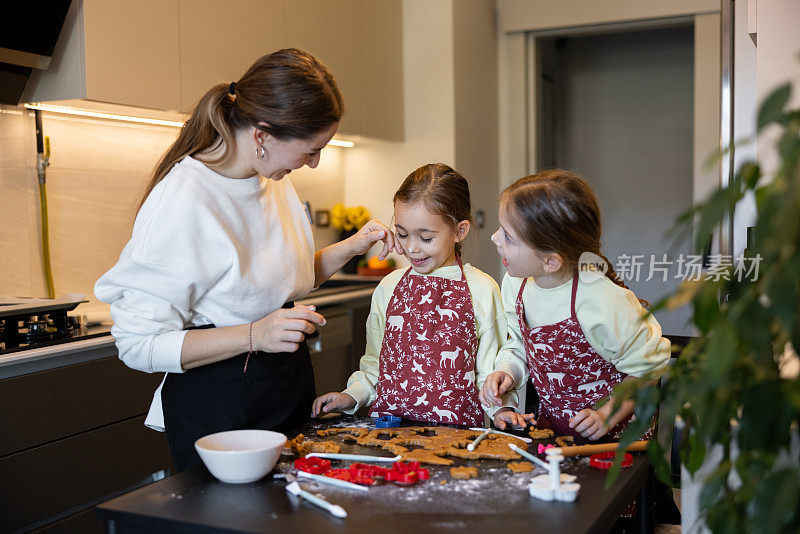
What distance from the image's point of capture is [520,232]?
153 centimetres

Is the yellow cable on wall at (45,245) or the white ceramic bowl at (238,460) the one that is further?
the yellow cable on wall at (45,245)

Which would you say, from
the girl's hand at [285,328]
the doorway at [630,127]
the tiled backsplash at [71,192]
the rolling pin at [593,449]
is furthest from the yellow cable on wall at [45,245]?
the doorway at [630,127]

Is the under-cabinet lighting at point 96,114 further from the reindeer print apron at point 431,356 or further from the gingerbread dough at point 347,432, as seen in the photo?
the gingerbread dough at point 347,432

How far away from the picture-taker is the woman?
1.35m

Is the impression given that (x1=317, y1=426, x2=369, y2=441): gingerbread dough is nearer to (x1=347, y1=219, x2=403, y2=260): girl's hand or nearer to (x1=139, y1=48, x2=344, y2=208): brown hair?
(x1=347, y1=219, x2=403, y2=260): girl's hand

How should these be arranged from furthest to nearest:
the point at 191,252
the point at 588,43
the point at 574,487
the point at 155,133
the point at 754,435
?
the point at 588,43
the point at 155,133
the point at 191,252
the point at 574,487
the point at 754,435

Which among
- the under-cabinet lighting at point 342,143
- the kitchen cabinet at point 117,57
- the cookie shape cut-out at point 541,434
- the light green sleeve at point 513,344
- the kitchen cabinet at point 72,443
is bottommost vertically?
the kitchen cabinet at point 72,443

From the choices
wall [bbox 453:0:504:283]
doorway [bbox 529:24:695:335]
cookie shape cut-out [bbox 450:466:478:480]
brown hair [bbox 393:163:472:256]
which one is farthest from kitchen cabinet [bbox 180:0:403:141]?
cookie shape cut-out [bbox 450:466:478:480]

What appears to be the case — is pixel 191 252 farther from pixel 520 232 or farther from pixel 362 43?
→ pixel 362 43

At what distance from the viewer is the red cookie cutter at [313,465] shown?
1180mm

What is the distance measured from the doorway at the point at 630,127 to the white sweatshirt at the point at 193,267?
4.01 m

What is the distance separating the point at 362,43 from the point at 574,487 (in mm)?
3006

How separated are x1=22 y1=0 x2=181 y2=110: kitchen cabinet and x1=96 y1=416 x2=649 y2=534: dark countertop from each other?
1507 millimetres

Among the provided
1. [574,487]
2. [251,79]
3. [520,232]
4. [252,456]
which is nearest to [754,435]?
[574,487]
